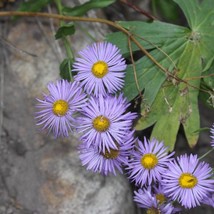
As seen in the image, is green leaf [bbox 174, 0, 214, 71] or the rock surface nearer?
green leaf [bbox 174, 0, 214, 71]

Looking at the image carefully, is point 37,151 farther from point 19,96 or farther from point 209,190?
point 209,190

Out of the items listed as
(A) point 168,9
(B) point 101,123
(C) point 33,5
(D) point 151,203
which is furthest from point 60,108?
(A) point 168,9

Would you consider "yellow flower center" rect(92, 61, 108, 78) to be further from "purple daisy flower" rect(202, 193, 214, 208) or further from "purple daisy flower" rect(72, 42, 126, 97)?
"purple daisy flower" rect(202, 193, 214, 208)

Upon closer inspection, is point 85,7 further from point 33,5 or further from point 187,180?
point 187,180

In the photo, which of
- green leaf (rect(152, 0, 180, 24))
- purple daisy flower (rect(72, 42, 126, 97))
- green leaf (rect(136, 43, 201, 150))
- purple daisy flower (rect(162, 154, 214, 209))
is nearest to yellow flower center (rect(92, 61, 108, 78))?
purple daisy flower (rect(72, 42, 126, 97))

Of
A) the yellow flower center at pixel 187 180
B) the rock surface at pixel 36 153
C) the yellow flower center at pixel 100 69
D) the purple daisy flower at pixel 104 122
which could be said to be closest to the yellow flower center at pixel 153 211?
the yellow flower center at pixel 187 180

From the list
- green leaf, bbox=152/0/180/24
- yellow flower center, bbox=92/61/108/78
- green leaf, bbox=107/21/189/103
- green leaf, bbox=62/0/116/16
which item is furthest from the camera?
green leaf, bbox=152/0/180/24
